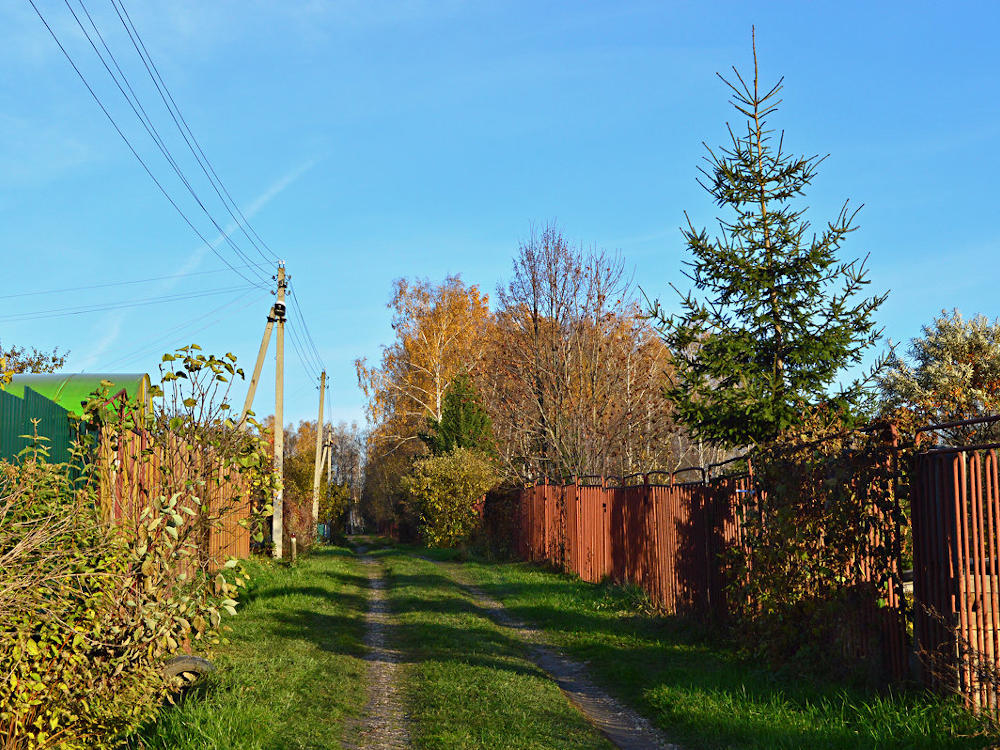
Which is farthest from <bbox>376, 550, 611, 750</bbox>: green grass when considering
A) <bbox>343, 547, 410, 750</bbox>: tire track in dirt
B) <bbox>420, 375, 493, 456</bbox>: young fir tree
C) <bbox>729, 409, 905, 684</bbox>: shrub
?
<bbox>420, 375, 493, 456</bbox>: young fir tree

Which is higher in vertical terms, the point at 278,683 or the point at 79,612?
the point at 79,612

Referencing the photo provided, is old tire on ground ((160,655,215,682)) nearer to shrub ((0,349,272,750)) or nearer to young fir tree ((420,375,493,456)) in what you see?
shrub ((0,349,272,750))

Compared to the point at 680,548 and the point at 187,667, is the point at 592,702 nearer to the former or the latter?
the point at 187,667

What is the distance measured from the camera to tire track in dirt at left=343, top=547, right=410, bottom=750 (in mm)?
6605

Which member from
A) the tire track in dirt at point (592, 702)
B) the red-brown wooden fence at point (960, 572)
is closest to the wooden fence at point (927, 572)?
the red-brown wooden fence at point (960, 572)

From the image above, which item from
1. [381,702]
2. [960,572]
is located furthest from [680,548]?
[960,572]

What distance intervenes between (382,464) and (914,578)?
55519 mm

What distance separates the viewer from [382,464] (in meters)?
61.1

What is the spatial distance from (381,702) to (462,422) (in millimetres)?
28810

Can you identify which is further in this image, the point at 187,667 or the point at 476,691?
the point at 476,691

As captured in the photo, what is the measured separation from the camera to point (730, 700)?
7.07 metres

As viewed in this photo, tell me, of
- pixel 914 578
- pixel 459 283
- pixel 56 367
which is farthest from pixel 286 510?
pixel 459 283

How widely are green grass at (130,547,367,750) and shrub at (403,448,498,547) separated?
17.0m

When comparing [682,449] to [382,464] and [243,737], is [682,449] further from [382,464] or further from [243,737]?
[243,737]
